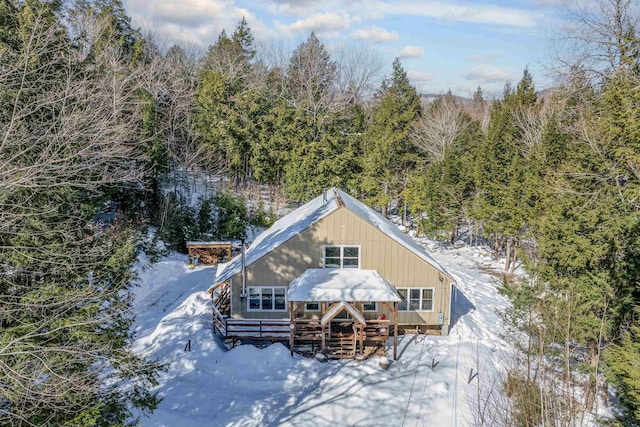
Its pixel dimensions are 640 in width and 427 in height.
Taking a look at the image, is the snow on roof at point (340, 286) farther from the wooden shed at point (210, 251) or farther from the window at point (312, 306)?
the wooden shed at point (210, 251)

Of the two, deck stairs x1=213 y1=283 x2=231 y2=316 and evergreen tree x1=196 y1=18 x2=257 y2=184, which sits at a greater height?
evergreen tree x1=196 y1=18 x2=257 y2=184

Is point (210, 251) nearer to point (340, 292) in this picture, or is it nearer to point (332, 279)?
point (332, 279)

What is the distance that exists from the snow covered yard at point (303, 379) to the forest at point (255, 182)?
1624mm

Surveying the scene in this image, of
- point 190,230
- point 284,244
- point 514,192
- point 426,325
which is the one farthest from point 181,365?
point 514,192

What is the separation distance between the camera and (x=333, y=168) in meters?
33.7

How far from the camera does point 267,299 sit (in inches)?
672

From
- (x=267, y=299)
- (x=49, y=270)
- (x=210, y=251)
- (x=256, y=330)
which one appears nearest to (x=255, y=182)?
(x=210, y=251)

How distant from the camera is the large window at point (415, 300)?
1734cm

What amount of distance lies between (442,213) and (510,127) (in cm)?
837

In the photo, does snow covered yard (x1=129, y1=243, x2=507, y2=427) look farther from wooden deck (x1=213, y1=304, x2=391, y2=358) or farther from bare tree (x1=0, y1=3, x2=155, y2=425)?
bare tree (x1=0, y1=3, x2=155, y2=425)

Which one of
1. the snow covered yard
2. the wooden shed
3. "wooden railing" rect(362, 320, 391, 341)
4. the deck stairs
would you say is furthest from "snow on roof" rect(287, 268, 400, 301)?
the wooden shed

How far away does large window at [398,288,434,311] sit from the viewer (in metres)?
17.3

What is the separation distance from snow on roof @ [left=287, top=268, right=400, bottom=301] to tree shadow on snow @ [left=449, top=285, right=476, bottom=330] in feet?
14.1

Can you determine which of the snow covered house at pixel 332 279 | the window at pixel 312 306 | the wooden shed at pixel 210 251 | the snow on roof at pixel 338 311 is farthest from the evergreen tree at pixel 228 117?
the snow on roof at pixel 338 311
